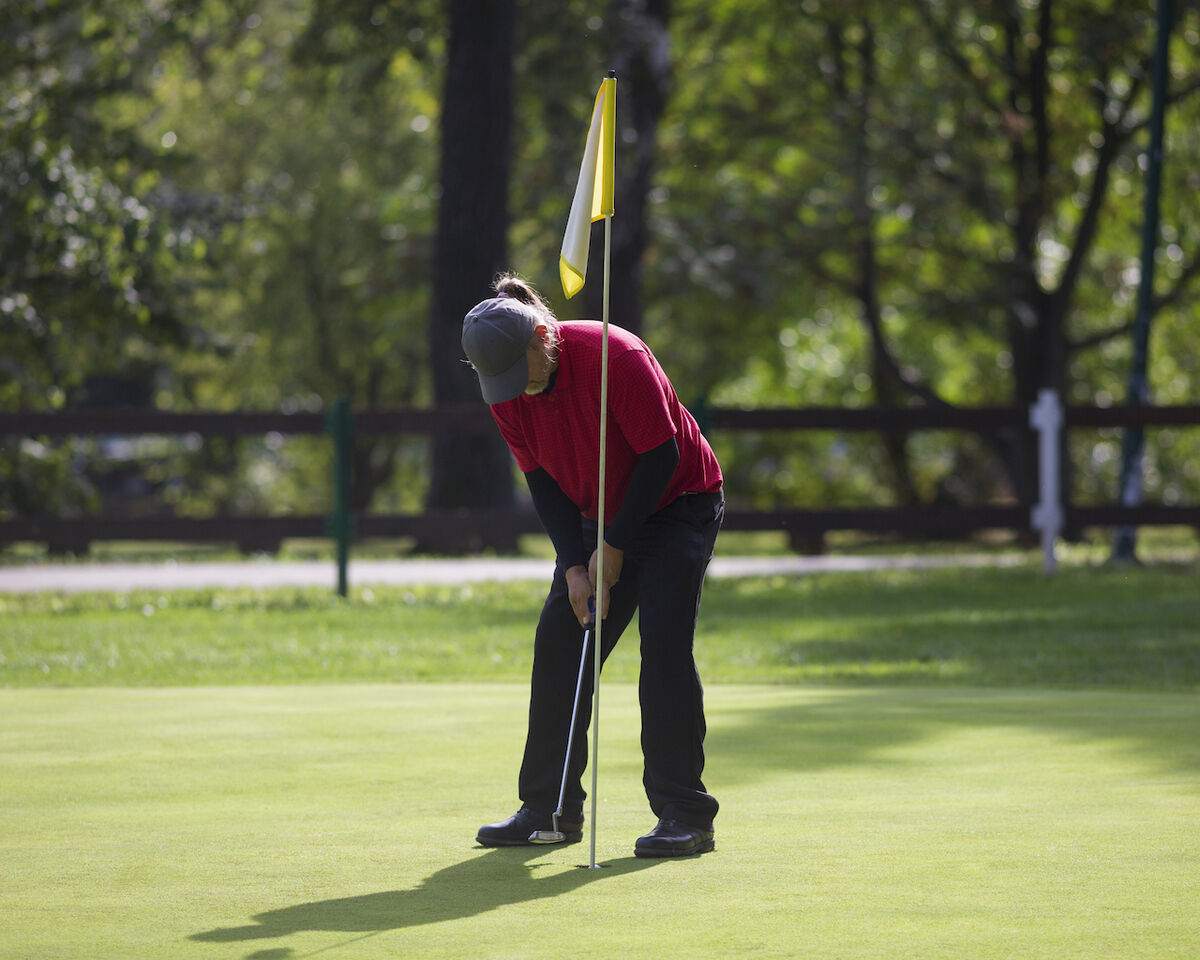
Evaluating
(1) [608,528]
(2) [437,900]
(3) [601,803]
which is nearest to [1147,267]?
(3) [601,803]

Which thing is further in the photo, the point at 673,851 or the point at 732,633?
the point at 732,633

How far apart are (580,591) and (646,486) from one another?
1.26 feet

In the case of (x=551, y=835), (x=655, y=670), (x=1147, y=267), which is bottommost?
(x=551, y=835)

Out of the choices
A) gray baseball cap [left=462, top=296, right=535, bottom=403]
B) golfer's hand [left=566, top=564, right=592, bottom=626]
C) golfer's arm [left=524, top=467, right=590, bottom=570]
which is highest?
gray baseball cap [left=462, top=296, right=535, bottom=403]

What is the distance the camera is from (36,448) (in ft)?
70.9

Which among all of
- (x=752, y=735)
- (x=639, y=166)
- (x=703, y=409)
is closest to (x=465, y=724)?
(x=752, y=735)

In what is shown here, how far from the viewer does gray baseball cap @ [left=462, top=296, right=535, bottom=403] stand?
5.19 metres

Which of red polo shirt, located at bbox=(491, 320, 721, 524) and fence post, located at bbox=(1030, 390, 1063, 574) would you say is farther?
fence post, located at bbox=(1030, 390, 1063, 574)

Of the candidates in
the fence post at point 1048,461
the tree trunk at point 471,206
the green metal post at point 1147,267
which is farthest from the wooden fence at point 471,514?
the tree trunk at point 471,206

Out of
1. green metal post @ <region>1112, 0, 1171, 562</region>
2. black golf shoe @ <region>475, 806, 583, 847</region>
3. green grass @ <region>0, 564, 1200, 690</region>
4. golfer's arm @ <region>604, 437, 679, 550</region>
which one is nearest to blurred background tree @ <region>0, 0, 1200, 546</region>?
green grass @ <region>0, 564, 1200, 690</region>

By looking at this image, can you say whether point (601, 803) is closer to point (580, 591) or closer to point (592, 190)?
point (580, 591)

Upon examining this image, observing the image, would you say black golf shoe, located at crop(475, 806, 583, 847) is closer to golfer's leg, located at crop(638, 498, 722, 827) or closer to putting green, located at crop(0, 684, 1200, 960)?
putting green, located at crop(0, 684, 1200, 960)

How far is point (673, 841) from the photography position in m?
5.32

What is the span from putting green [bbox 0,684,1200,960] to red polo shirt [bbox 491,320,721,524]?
3.45 feet
